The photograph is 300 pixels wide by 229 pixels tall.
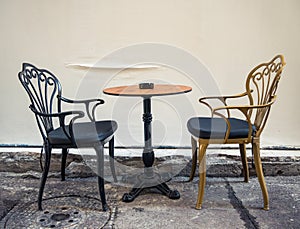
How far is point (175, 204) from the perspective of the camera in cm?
242

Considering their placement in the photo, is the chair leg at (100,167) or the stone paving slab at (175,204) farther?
the chair leg at (100,167)

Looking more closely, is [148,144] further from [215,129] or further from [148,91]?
[215,129]

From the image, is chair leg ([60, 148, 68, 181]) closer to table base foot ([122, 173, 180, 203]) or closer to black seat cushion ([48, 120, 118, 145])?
black seat cushion ([48, 120, 118, 145])

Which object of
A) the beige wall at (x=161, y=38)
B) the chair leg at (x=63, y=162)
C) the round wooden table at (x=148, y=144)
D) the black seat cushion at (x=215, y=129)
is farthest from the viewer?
the beige wall at (x=161, y=38)

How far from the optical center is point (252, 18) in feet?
9.74

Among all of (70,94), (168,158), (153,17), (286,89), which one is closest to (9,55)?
(70,94)

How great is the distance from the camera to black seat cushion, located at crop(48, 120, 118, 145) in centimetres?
225

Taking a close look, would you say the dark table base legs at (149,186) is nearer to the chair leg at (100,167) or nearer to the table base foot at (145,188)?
the table base foot at (145,188)

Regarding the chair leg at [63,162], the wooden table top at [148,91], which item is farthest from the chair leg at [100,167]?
the chair leg at [63,162]

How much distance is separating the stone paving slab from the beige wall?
0.66 m

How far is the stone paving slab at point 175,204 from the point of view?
215 centimetres

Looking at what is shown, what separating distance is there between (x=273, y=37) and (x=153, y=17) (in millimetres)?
1186

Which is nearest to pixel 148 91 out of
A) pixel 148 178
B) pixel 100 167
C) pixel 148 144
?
pixel 148 144

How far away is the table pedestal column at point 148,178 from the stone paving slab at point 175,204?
0.16 feet
